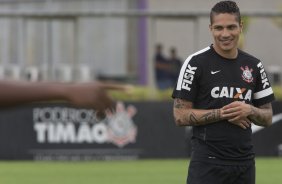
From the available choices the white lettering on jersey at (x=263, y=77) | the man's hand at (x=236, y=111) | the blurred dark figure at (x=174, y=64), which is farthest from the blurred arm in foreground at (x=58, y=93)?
the blurred dark figure at (x=174, y=64)

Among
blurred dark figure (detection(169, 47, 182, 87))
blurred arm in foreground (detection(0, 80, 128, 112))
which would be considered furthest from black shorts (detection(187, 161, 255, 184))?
blurred dark figure (detection(169, 47, 182, 87))

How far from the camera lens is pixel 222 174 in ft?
21.2

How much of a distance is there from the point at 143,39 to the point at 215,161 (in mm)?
22137

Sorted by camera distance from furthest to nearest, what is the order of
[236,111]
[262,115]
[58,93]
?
[262,115]
[236,111]
[58,93]

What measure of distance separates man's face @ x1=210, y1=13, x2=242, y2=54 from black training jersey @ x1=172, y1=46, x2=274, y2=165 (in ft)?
0.44

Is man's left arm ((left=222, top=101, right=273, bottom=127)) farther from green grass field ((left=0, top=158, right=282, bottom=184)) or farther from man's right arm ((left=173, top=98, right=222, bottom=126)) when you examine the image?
green grass field ((left=0, top=158, right=282, bottom=184))

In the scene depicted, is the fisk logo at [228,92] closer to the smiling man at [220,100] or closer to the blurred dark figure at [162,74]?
the smiling man at [220,100]

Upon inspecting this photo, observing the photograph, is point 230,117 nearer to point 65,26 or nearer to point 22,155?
point 22,155

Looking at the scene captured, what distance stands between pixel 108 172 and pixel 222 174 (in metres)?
8.83

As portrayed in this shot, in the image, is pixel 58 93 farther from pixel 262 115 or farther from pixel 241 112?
pixel 262 115

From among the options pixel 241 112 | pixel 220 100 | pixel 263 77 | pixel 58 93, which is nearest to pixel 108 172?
pixel 263 77

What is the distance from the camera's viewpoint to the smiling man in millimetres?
6430

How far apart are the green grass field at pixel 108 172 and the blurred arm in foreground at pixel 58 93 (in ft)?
31.6

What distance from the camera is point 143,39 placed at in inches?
1123
